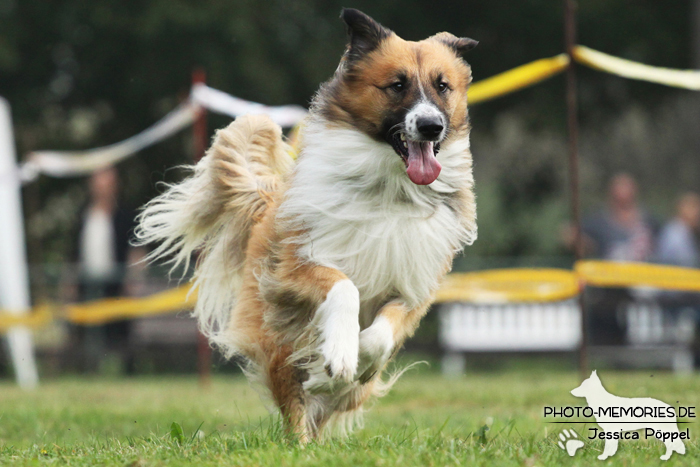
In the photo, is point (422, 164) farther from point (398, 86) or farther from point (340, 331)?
point (340, 331)

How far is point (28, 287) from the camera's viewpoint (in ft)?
43.0

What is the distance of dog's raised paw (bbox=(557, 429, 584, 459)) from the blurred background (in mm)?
8514

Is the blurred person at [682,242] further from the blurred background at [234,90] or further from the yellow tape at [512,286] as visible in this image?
the yellow tape at [512,286]

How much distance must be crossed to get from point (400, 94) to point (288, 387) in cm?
172

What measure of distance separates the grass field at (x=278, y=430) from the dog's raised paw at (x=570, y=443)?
0.03 m

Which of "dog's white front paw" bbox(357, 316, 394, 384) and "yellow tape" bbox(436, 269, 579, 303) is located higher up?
"yellow tape" bbox(436, 269, 579, 303)

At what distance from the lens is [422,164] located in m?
4.54

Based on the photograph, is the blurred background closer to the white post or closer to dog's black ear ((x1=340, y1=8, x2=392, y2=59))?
the white post

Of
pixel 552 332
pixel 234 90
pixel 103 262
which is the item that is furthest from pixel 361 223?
pixel 234 90

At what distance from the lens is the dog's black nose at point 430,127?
4375 mm

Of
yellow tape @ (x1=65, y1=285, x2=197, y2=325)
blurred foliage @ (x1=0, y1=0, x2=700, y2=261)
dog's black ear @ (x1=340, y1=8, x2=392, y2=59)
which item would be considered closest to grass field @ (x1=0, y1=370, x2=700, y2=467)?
yellow tape @ (x1=65, y1=285, x2=197, y2=325)

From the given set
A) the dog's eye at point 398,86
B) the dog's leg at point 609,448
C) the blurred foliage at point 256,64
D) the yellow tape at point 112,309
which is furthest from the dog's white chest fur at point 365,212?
the blurred foliage at point 256,64

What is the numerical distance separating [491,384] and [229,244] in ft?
14.5

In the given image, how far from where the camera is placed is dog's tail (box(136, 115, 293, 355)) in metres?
5.68
